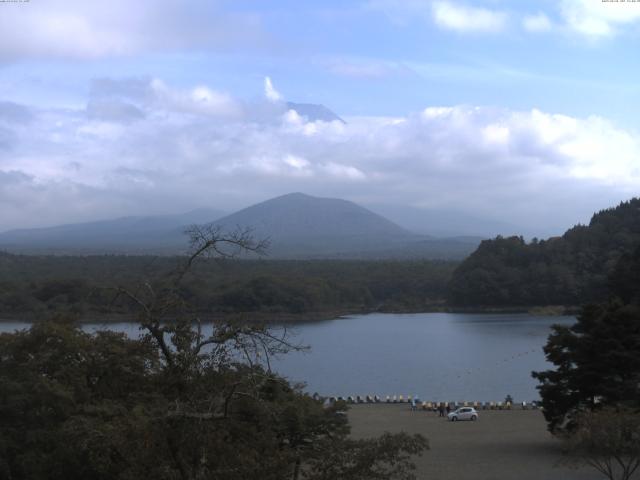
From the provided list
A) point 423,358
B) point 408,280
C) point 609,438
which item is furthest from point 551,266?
point 609,438

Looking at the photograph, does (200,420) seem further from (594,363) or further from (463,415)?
(463,415)

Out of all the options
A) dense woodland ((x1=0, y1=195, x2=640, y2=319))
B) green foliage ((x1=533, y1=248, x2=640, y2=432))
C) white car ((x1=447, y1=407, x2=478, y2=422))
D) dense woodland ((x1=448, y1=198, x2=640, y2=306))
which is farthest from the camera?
dense woodland ((x1=448, y1=198, x2=640, y2=306))

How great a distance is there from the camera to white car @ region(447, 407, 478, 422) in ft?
50.4

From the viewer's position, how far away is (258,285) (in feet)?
137

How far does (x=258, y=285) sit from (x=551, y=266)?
1737 centimetres

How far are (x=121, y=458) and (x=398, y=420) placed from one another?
38.2 ft

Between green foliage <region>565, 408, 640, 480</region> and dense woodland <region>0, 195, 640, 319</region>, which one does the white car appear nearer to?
green foliage <region>565, 408, 640, 480</region>

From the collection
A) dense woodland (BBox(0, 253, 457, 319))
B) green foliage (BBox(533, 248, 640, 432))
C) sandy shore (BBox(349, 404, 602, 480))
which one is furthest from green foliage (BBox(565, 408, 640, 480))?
dense woodland (BBox(0, 253, 457, 319))

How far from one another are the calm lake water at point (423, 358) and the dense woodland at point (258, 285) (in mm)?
2140

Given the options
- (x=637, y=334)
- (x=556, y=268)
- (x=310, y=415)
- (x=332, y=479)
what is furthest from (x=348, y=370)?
(x=556, y=268)

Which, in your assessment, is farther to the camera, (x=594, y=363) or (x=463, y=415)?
(x=463, y=415)

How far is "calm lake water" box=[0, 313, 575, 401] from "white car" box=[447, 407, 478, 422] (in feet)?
12.5

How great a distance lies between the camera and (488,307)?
48.3 meters

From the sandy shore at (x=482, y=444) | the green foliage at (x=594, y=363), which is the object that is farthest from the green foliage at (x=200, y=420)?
the green foliage at (x=594, y=363)
